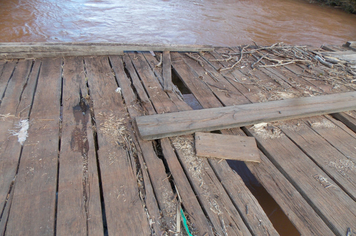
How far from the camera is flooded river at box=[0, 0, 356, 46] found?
7812 mm

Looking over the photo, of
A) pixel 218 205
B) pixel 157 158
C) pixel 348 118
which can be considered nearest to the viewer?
pixel 218 205

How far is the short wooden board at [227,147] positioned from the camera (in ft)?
7.77

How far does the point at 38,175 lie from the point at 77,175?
330mm

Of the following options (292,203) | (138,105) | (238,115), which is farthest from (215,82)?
(292,203)

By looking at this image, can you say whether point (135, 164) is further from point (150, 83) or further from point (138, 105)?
point (150, 83)

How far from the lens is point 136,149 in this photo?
233cm

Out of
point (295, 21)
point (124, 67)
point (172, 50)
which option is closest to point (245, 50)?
point (172, 50)

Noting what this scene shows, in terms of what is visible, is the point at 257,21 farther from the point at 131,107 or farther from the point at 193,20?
the point at 131,107

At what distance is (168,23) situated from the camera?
937 centimetres

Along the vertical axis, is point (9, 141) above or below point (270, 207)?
above

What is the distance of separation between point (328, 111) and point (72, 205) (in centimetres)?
342

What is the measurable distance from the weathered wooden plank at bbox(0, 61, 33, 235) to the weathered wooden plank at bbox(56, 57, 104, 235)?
0.38 metres

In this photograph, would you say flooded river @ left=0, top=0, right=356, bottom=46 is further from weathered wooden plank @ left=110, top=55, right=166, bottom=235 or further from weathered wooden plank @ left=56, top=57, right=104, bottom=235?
weathered wooden plank @ left=56, top=57, right=104, bottom=235

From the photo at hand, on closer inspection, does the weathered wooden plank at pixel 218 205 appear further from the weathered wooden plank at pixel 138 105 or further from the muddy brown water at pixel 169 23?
the muddy brown water at pixel 169 23
